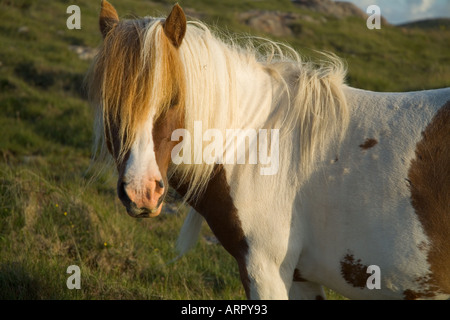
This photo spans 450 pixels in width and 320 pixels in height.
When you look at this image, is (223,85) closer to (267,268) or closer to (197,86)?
(197,86)

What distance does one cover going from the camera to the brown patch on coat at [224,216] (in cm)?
214

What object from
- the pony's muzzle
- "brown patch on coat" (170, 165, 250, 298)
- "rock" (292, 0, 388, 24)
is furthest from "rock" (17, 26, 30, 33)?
"rock" (292, 0, 388, 24)

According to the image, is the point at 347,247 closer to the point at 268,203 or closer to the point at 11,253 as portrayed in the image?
the point at 268,203

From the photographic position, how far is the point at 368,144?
211cm

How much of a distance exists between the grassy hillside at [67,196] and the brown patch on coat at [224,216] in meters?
0.66

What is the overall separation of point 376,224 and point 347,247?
7.0 inches

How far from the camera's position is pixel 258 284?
2.11 metres

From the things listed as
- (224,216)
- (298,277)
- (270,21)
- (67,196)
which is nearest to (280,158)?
(224,216)

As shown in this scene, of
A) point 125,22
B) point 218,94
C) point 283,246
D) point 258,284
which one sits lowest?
point 258,284

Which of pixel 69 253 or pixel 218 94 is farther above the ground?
pixel 218 94

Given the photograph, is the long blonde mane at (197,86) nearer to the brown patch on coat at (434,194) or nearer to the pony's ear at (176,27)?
the pony's ear at (176,27)

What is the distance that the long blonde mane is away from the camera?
1928 mm

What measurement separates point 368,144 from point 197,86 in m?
0.87
